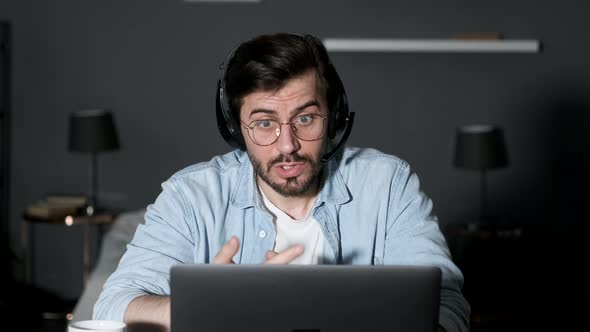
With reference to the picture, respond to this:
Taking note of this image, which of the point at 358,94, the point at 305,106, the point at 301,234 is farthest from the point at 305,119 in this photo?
the point at 358,94

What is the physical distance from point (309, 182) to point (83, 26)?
3315 millimetres

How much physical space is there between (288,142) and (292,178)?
9 cm

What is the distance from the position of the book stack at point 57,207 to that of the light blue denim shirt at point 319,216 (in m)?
2.70

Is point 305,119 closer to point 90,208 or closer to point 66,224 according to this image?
point 90,208

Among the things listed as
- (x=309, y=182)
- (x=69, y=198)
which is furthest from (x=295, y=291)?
(x=69, y=198)

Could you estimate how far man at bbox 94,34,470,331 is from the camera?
1767mm

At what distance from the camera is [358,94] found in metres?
4.88

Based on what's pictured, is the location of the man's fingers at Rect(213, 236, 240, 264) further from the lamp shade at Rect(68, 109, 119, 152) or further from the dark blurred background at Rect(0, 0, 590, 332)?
the dark blurred background at Rect(0, 0, 590, 332)

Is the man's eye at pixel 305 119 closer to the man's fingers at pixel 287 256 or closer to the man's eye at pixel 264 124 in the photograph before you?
the man's eye at pixel 264 124

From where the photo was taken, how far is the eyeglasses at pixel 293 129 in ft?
5.89

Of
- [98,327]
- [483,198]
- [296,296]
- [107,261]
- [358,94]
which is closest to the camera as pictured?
[296,296]

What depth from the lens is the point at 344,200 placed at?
1.88 m

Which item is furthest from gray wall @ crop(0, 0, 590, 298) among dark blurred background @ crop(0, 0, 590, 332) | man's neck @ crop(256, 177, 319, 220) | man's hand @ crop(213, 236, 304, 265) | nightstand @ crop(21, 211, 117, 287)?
man's hand @ crop(213, 236, 304, 265)

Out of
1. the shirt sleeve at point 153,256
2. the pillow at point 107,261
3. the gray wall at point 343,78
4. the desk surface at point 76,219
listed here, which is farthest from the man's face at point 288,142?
the gray wall at point 343,78
